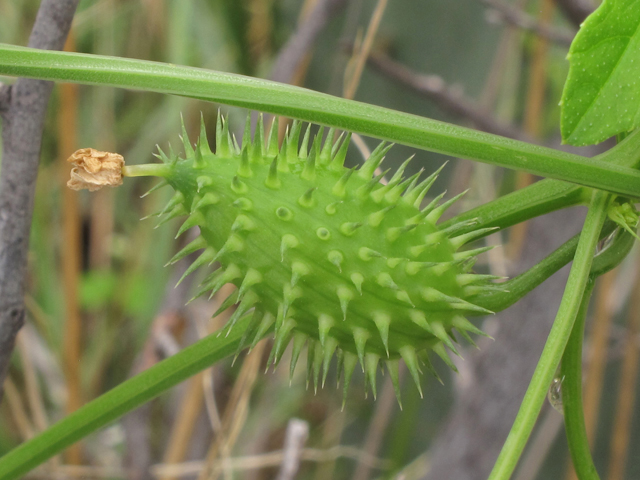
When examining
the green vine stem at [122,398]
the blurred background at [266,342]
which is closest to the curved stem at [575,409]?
the green vine stem at [122,398]

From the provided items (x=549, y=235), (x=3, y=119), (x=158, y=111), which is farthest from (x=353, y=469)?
(x=3, y=119)

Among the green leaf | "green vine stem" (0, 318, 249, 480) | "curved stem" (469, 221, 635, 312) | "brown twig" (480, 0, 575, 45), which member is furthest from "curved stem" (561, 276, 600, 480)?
"brown twig" (480, 0, 575, 45)

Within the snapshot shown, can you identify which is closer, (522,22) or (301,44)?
(301,44)

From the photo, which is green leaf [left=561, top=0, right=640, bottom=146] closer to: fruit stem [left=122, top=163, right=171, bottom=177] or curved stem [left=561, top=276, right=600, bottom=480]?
curved stem [left=561, top=276, right=600, bottom=480]

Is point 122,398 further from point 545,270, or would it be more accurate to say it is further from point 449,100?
point 449,100

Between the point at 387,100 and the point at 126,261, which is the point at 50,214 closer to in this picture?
the point at 126,261

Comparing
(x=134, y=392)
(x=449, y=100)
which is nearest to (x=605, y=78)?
(x=134, y=392)

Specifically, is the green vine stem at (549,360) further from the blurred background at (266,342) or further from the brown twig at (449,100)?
the brown twig at (449,100)
